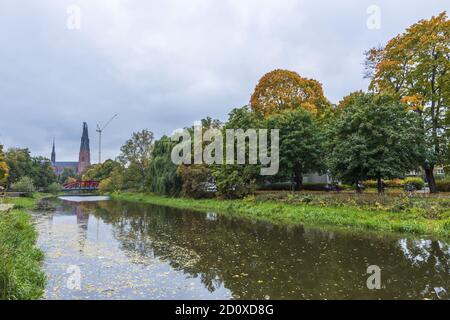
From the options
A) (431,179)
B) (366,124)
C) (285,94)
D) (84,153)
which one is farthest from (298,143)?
(84,153)

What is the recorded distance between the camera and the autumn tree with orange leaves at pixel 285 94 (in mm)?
33219

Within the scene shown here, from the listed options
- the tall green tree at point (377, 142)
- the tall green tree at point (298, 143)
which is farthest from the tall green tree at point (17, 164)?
the tall green tree at point (377, 142)

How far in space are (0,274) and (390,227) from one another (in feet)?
47.1

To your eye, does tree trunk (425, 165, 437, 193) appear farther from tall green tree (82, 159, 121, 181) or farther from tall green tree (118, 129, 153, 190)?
tall green tree (82, 159, 121, 181)

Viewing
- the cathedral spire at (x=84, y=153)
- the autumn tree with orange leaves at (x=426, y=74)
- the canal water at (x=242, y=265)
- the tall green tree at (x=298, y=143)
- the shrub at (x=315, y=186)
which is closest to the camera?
the canal water at (x=242, y=265)

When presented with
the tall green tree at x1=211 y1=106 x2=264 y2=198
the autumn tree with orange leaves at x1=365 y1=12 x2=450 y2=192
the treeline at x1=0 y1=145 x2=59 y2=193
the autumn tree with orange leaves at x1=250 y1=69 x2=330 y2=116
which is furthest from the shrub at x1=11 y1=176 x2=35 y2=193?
the autumn tree with orange leaves at x1=365 y1=12 x2=450 y2=192

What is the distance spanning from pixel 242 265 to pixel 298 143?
53.2ft

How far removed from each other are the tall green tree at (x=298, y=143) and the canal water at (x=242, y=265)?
9.85 meters

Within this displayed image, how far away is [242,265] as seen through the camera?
8.91m

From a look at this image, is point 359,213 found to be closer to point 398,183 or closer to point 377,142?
point 377,142

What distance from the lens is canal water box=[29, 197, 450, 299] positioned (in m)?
6.71

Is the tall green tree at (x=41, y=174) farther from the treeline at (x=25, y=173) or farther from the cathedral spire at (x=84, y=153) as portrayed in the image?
the cathedral spire at (x=84, y=153)
